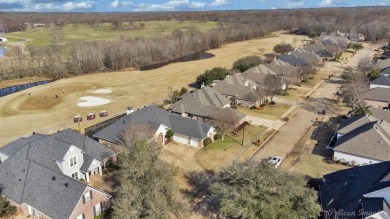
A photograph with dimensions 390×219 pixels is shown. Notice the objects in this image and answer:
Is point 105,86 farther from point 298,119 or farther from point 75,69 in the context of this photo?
point 298,119

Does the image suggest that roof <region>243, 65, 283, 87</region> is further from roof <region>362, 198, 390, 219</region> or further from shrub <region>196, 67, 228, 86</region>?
roof <region>362, 198, 390, 219</region>

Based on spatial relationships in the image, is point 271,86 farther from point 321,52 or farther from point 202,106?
point 321,52

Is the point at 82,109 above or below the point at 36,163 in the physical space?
below

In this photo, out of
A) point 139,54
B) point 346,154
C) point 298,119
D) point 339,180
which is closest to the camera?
point 339,180

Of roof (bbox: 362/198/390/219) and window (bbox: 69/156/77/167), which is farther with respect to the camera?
window (bbox: 69/156/77/167)

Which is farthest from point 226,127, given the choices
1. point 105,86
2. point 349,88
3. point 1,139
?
point 105,86

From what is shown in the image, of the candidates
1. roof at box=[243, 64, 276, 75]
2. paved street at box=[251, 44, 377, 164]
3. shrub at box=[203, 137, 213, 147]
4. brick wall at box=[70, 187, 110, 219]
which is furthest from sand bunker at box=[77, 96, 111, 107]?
brick wall at box=[70, 187, 110, 219]

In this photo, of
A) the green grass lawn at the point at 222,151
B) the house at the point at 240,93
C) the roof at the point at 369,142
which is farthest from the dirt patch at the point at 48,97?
the roof at the point at 369,142
